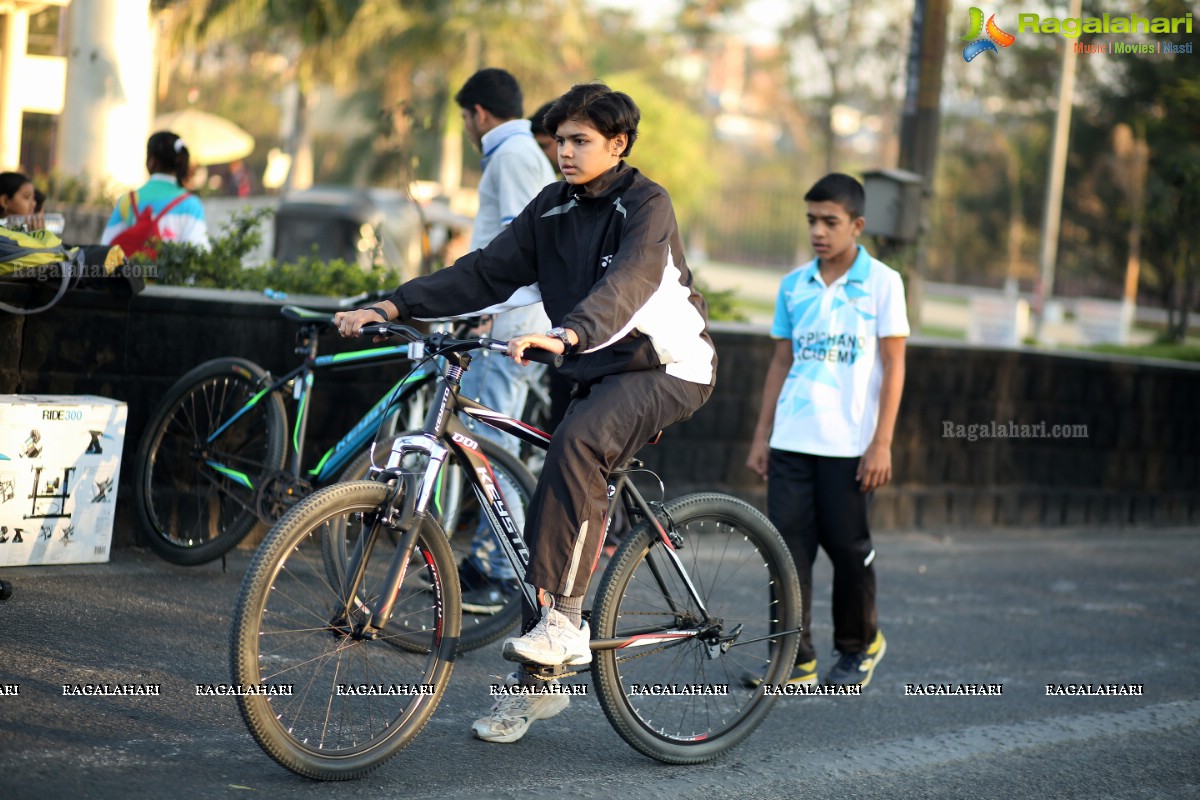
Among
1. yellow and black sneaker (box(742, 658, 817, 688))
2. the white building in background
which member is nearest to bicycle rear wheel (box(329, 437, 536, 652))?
yellow and black sneaker (box(742, 658, 817, 688))

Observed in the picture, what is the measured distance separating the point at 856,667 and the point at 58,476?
10.7 feet

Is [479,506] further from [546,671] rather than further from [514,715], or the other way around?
[546,671]

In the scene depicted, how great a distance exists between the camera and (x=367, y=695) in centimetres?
424

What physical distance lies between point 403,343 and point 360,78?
115 ft

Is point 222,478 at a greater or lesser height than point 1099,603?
greater

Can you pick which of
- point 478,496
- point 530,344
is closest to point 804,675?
point 478,496

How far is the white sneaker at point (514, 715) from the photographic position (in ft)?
14.9

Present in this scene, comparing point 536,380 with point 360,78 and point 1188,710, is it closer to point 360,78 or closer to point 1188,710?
point 1188,710

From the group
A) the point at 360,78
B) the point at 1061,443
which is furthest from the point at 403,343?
the point at 360,78

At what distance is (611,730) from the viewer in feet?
15.9

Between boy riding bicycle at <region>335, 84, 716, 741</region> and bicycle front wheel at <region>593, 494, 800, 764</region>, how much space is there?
0.20m

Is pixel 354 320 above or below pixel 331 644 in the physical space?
above

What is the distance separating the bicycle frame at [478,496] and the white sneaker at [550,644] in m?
0.08

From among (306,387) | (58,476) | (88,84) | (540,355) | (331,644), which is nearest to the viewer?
(540,355)
